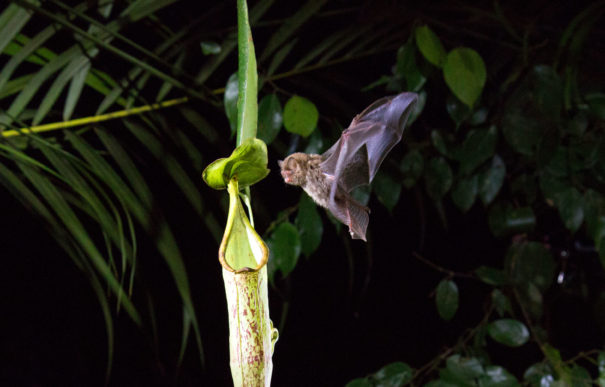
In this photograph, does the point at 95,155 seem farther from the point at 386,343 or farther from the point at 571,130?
the point at 386,343

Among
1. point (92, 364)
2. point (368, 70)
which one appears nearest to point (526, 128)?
point (368, 70)

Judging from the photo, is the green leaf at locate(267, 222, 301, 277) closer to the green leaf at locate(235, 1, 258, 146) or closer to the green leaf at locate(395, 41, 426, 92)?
the green leaf at locate(395, 41, 426, 92)

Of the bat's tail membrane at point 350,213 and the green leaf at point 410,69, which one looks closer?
the bat's tail membrane at point 350,213

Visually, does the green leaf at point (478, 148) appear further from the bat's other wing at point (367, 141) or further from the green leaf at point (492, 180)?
the bat's other wing at point (367, 141)

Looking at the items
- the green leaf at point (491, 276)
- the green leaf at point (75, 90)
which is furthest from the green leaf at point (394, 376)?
the green leaf at point (75, 90)

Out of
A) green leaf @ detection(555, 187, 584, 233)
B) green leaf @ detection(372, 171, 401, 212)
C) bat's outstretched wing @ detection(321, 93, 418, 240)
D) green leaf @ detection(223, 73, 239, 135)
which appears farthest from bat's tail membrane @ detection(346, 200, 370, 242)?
green leaf @ detection(555, 187, 584, 233)
